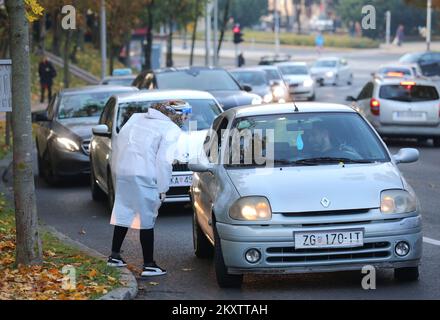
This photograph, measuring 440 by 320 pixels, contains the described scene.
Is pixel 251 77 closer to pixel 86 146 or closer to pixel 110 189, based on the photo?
pixel 86 146

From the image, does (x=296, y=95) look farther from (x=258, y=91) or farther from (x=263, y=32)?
(x=263, y=32)

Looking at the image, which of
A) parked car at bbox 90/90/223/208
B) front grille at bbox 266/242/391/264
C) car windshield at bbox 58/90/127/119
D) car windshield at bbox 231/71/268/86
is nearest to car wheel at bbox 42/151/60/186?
car windshield at bbox 58/90/127/119

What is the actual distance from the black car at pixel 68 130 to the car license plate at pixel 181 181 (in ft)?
14.4

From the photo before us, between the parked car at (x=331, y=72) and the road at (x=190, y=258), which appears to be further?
the parked car at (x=331, y=72)

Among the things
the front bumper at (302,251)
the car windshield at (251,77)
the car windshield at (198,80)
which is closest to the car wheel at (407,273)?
the front bumper at (302,251)

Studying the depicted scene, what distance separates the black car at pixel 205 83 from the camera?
2364 cm

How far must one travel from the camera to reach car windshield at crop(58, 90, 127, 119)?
65.6 ft

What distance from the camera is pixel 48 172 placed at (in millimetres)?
19688

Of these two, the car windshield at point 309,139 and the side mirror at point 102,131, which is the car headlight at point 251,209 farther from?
the side mirror at point 102,131

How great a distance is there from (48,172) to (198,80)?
5619 mm

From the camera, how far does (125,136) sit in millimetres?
10234

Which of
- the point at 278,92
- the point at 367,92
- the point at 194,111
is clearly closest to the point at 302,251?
the point at 194,111

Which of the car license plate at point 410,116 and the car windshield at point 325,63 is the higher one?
the car license plate at point 410,116

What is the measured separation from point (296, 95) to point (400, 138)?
19.1 meters
